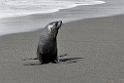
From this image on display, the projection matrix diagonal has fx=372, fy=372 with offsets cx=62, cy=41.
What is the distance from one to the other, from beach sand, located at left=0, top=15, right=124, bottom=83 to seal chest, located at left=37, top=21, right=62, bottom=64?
0.52ft

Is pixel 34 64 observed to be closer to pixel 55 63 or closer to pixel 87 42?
pixel 55 63

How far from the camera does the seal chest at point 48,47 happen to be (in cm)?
611

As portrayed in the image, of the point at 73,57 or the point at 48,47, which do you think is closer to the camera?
the point at 48,47

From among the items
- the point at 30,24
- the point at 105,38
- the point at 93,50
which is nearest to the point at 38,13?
the point at 30,24

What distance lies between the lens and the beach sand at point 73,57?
5066mm

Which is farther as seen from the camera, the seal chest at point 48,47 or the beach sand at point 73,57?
the seal chest at point 48,47

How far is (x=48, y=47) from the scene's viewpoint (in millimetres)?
6152

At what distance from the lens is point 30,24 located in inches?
418

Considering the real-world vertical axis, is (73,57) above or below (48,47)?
below

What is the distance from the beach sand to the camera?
5066 mm

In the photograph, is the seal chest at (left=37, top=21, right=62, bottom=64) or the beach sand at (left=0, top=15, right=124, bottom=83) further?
the seal chest at (left=37, top=21, right=62, bottom=64)

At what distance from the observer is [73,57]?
639 cm

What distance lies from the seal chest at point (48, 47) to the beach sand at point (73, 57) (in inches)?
6.2

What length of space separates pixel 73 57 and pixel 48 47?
1.68ft
